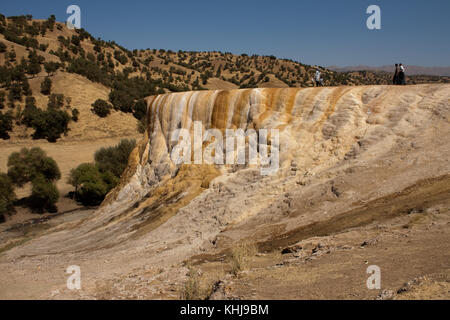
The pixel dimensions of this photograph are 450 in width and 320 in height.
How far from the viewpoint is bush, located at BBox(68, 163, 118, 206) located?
2234 centimetres

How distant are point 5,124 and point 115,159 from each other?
1353 centimetres

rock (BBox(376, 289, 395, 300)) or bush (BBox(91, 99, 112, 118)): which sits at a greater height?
bush (BBox(91, 99, 112, 118))

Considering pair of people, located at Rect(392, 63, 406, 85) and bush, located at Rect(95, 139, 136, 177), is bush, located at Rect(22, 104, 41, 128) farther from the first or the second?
pair of people, located at Rect(392, 63, 406, 85)

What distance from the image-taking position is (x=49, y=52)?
47906mm

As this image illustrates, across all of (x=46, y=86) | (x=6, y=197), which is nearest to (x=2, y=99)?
(x=46, y=86)

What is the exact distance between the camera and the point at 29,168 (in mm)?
23594

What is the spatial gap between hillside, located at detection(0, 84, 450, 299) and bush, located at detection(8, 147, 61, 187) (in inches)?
420

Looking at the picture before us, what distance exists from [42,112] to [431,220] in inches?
1345

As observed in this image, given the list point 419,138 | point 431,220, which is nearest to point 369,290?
point 431,220

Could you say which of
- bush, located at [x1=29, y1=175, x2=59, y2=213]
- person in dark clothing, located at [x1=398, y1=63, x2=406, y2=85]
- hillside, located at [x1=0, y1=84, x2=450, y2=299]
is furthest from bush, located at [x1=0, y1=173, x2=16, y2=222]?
person in dark clothing, located at [x1=398, y1=63, x2=406, y2=85]

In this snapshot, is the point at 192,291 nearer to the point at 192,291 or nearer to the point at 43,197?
the point at 192,291

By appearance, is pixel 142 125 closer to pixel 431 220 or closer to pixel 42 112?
pixel 42 112

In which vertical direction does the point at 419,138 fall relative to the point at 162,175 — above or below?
above

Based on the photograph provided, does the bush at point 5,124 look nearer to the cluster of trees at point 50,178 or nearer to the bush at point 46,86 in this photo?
the bush at point 46,86
